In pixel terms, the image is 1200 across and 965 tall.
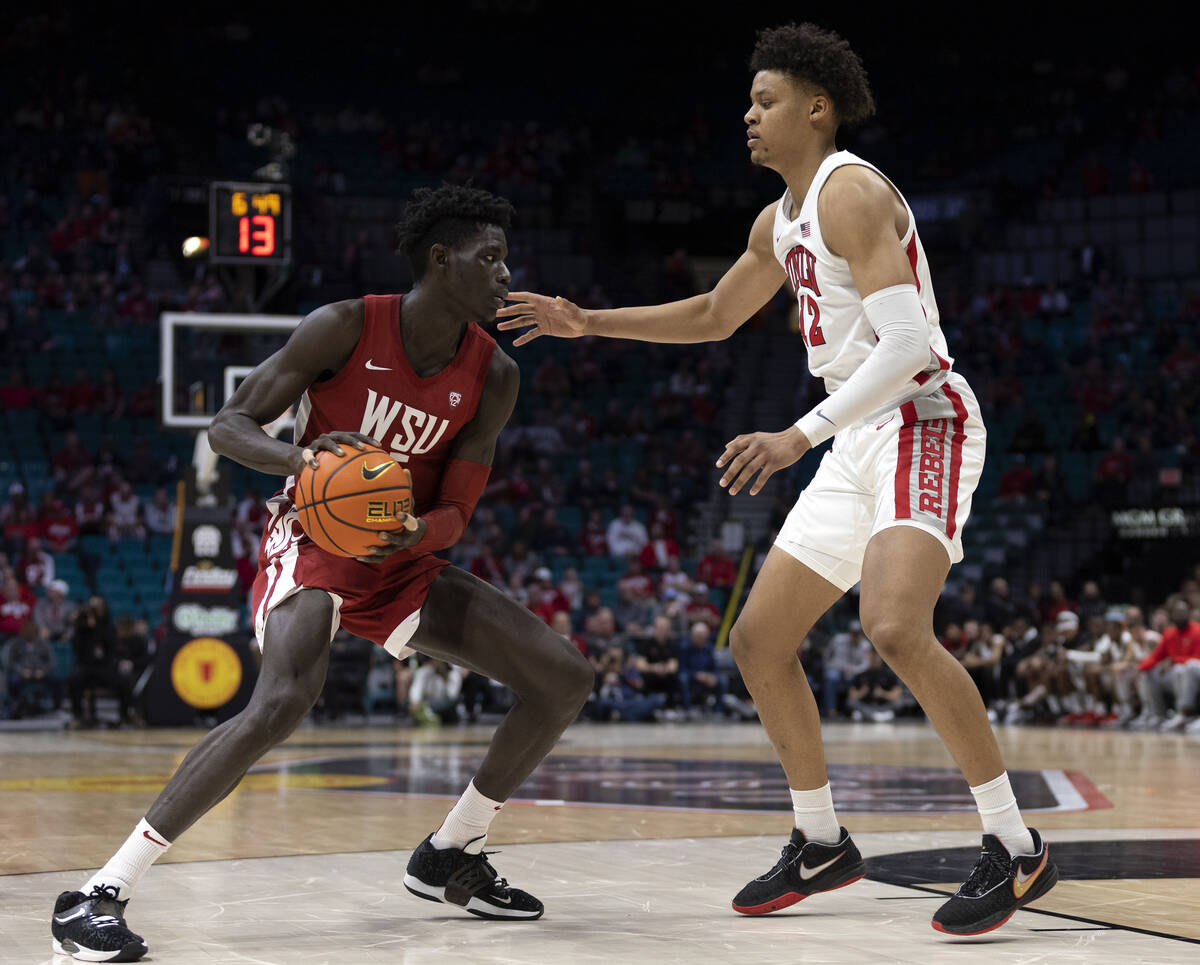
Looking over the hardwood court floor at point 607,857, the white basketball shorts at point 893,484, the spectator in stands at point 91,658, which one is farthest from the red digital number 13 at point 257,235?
the white basketball shorts at point 893,484

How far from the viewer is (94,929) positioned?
3.51 meters

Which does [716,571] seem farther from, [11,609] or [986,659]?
[11,609]

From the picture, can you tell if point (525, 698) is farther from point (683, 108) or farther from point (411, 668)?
point (683, 108)

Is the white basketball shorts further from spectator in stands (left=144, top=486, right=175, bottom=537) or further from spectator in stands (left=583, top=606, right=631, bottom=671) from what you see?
spectator in stands (left=144, top=486, right=175, bottom=537)

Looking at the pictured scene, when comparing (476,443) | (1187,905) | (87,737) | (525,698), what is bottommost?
(87,737)

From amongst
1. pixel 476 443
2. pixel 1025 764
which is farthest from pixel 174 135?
pixel 476 443

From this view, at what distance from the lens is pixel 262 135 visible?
499 inches

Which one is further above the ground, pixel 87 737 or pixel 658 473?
pixel 658 473

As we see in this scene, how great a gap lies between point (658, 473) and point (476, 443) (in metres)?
16.1

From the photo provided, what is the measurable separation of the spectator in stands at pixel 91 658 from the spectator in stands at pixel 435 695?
2.74 meters

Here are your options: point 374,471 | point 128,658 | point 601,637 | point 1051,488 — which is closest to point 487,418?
point 374,471

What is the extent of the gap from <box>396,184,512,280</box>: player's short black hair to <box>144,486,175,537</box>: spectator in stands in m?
13.6

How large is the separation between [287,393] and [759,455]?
127 cm

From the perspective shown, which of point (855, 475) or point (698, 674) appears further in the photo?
point (698, 674)
